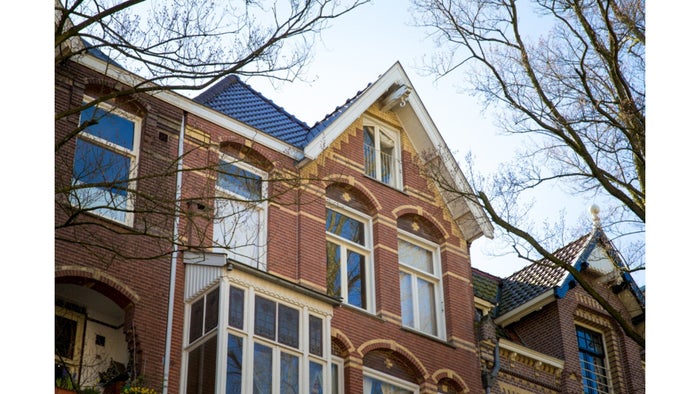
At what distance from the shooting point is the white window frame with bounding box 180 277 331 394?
56.6 ft

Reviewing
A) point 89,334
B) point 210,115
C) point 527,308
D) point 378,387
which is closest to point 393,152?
point 527,308

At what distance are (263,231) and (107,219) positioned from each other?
358cm

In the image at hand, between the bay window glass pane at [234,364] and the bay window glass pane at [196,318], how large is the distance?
2.17 ft

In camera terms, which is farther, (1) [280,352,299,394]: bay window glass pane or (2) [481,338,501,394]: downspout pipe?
(2) [481,338,501,394]: downspout pipe

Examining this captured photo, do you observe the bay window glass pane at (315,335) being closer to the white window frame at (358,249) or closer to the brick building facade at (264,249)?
the brick building facade at (264,249)

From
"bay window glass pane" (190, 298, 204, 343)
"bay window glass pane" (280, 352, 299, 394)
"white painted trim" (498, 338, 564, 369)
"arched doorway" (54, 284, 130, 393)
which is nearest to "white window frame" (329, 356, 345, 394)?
"bay window glass pane" (280, 352, 299, 394)

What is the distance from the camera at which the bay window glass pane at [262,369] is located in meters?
17.5

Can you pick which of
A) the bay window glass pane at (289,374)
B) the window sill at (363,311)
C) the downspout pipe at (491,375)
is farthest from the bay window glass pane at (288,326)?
the downspout pipe at (491,375)

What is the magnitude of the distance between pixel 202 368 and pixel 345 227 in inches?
220

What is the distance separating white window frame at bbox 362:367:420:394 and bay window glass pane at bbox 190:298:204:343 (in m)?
3.62

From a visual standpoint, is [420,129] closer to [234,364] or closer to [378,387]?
[378,387]

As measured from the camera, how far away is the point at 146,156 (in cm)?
1925

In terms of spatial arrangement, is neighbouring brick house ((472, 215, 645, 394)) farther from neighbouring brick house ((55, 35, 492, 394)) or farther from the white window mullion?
the white window mullion

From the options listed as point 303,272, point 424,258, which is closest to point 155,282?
point 303,272
